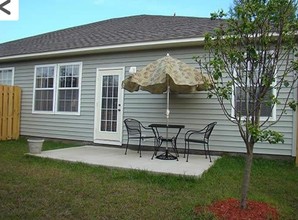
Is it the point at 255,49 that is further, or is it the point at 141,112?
the point at 141,112

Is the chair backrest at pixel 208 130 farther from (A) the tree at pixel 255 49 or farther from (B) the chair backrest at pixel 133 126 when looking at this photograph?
(A) the tree at pixel 255 49

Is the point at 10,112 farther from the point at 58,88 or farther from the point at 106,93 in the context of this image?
the point at 106,93

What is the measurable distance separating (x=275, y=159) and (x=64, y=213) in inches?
209

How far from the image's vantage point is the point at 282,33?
337cm

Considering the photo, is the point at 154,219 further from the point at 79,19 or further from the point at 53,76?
the point at 79,19

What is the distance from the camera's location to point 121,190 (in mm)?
4543

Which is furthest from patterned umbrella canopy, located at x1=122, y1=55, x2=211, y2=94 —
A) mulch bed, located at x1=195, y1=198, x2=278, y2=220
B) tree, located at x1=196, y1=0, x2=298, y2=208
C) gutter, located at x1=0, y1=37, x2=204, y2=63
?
mulch bed, located at x1=195, y1=198, x2=278, y2=220

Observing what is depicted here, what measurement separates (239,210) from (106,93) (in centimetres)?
619

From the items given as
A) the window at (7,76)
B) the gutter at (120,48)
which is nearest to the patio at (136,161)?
the gutter at (120,48)

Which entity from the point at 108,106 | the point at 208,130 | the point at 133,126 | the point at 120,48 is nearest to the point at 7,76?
the point at 108,106

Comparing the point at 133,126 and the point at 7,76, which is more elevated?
the point at 7,76

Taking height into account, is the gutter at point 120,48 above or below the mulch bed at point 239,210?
above

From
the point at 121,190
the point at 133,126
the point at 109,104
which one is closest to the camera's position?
the point at 121,190

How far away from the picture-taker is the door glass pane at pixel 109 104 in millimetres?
8883
